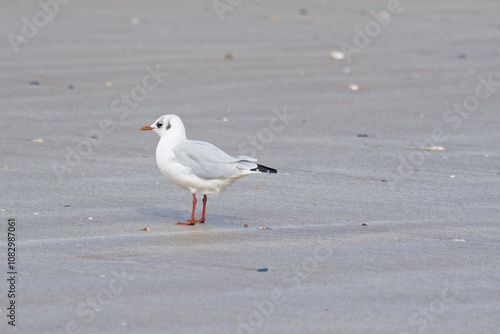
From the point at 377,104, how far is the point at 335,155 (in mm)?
2291

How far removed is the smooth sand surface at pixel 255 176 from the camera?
13.3 ft

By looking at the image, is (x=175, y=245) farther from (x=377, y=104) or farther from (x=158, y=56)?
(x=158, y=56)

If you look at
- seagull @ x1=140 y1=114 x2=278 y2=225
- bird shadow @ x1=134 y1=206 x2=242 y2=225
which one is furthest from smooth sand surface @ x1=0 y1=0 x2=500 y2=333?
seagull @ x1=140 y1=114 x2=278 y2=225

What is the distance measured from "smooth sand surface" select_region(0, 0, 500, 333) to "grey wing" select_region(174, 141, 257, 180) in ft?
1.18

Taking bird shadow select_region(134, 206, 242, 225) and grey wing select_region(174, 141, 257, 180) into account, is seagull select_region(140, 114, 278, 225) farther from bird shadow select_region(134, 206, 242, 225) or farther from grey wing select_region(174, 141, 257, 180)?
Answer: bird shadow select_region(134, 206, 242, 225)

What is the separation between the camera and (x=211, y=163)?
561 cm

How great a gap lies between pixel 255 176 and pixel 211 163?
1.53 meters

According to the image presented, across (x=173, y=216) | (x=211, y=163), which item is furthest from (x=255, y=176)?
(x=211, y=163)

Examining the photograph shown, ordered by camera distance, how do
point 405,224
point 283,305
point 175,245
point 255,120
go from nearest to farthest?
point 283,305 → point 175,245 → point 405,224 → point 255,120

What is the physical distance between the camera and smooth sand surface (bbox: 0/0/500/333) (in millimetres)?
4043

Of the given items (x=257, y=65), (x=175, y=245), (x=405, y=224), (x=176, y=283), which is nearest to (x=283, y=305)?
(x=176, y=283)

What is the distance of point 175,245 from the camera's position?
16.5ft

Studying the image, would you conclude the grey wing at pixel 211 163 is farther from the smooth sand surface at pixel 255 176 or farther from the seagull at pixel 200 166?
the smooth sand surface at pixel 255 176

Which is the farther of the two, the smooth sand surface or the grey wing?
the grey wing
